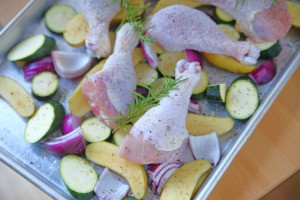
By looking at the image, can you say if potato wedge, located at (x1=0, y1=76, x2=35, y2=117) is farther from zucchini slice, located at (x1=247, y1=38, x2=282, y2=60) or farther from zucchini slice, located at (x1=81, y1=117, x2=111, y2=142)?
zucchini slice, located at (x1=247, y1=38, x2=282, y2=60)

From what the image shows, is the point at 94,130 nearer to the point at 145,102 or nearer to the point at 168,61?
the point at 145,102

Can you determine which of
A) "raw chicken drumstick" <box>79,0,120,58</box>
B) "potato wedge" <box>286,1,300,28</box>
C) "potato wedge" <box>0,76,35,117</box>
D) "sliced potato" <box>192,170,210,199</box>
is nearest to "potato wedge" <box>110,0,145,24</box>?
"raw chicken drumstick" <box>79,0,120,58</box>

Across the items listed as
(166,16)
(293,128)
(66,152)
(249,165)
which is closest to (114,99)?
(66,152)

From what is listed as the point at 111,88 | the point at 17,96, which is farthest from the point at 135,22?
the point at 17,96

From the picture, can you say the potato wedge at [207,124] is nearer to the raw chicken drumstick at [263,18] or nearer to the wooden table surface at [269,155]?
the wooden table surface at [269,155]

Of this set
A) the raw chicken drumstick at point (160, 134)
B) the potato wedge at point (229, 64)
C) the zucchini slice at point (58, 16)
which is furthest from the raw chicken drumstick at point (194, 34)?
the zucchini slice at point (58, 16)

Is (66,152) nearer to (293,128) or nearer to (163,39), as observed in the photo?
(163,39)
